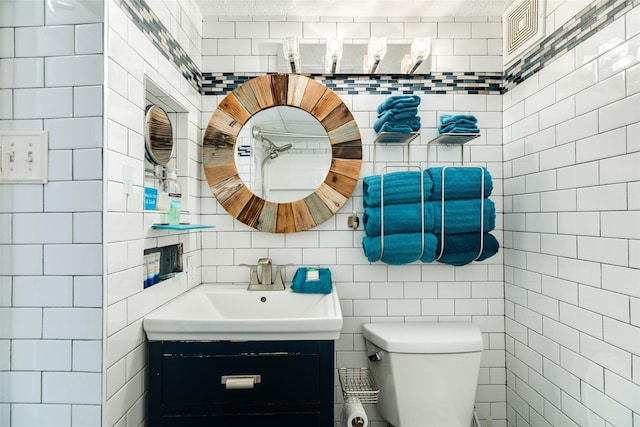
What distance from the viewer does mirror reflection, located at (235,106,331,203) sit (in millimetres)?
1919

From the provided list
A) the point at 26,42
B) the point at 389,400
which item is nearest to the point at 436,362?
the point at 389,400

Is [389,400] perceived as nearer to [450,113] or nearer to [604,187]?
[604,187]

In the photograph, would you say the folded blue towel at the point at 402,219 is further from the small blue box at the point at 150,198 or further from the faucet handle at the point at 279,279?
the small blue box at the point at 150,198

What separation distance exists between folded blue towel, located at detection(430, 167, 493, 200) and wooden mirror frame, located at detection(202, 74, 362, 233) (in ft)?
1.24

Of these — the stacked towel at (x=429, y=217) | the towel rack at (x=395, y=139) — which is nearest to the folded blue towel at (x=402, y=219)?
the stacked towel at (x=429, y=217)

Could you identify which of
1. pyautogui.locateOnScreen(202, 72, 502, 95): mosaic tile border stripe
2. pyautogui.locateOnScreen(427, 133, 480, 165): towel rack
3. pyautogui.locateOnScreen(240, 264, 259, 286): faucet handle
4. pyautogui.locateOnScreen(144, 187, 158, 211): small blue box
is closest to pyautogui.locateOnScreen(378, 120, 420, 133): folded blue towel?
pyautogui.locateOnScreen(427, 133, 480, 165): towel rack

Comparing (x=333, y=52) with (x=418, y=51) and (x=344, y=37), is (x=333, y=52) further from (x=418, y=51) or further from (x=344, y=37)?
(x=418, y=51)

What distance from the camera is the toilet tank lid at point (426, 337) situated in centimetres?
164

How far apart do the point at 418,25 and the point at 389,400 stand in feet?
6.01

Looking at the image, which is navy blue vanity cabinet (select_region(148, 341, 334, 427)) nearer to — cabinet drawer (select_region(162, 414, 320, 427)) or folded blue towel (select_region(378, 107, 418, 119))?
cabinet drawer (select_region(162, 414, 320, 427))

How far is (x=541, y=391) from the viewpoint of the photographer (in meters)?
1.68

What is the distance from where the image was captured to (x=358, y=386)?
1.79m

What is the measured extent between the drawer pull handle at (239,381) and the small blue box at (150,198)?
0.66 metres

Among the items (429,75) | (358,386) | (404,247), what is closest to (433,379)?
(358,386)
